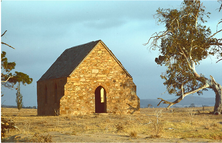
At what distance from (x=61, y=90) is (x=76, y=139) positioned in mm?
15168

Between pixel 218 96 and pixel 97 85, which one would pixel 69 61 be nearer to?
pixel 97 85

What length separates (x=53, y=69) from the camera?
103 feet

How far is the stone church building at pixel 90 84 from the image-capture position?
26.5 m

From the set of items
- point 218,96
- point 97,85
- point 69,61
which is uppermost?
point 69,61

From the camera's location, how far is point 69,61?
29.4m

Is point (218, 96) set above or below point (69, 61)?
below

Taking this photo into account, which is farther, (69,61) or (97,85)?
(69,61)

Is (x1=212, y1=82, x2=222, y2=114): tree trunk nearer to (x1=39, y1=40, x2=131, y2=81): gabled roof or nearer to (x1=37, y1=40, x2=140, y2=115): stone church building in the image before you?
(x1=37, y1=40, x2=140, y2=115): stone church building

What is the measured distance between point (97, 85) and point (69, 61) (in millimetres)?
4098

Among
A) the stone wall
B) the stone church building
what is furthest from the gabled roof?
the stone wall

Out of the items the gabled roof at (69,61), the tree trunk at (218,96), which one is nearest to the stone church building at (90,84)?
the gabled roof at (69,61)

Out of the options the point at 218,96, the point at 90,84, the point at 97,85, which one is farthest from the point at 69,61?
the point at 218,96

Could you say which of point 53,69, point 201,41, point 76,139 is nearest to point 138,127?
point 76,139

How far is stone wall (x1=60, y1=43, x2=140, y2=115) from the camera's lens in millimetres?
26438
